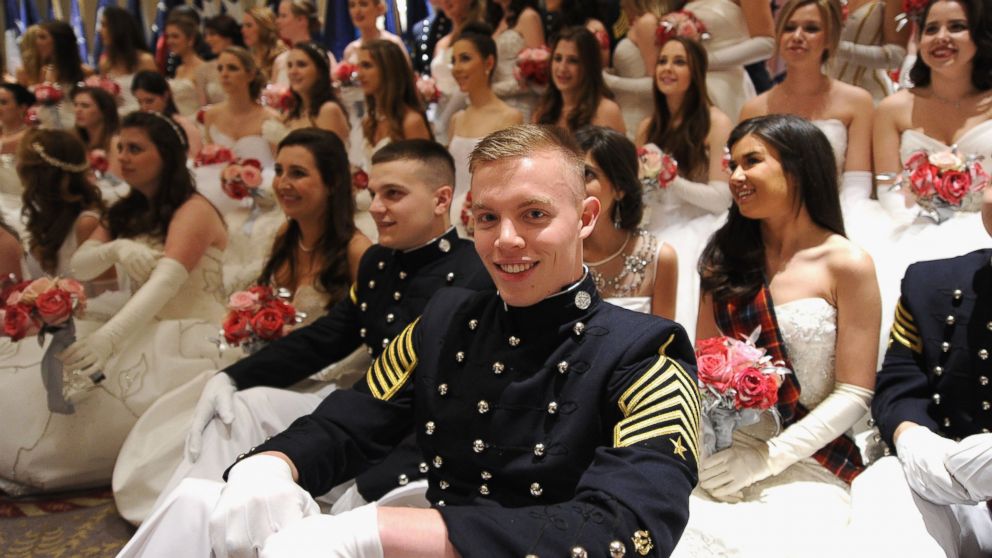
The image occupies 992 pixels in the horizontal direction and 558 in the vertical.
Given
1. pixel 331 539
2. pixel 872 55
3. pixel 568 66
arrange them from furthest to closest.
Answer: pixel 568 66, pixel 872 55, pixel 331 539

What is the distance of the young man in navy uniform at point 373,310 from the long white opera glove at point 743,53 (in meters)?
2.42

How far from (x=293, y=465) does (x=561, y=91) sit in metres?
3.54

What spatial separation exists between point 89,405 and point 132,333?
327mm

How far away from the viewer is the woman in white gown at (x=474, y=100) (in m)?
5.38

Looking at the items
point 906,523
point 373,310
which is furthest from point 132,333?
point 906,523

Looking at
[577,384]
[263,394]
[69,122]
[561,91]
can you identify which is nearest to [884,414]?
[577,384]

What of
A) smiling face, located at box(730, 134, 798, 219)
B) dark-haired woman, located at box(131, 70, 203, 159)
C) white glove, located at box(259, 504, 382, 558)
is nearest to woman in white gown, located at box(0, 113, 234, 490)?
smiling face, located at box(730, 134, 798, 219)

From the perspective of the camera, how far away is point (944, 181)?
3350mm

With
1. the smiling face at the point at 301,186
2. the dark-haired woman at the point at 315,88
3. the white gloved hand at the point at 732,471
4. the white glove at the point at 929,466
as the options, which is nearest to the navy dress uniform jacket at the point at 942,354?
the white glove at the point at 929,466

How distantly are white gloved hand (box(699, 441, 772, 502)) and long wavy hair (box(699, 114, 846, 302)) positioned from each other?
1.67 ft

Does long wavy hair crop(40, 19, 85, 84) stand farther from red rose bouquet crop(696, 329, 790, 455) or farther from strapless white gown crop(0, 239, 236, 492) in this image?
red rose bouquet crop(696, 329, 790, 455)

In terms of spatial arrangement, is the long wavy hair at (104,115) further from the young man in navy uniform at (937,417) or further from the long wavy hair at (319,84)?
the young man in navy uniform at (937,417)

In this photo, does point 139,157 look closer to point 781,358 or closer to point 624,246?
point 624,246

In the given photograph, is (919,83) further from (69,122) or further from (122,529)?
(69,122)
